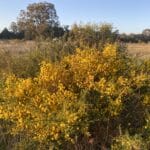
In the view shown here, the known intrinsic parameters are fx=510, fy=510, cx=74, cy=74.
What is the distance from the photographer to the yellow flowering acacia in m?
6.64

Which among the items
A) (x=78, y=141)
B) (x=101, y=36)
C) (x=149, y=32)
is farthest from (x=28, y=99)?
(x=149, y=32)

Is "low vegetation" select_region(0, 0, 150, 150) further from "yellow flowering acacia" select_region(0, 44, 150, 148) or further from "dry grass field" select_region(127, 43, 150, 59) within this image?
"dry grass field" select_region(127, 43, 150, 59)

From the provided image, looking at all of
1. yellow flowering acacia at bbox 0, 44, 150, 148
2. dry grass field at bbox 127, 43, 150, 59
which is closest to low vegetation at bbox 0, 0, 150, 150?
yellow flowering acacia at bbox 0, 44, 150, 148

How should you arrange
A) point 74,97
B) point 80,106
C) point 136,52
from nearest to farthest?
point 80,106 < point 74,97 < point 136,52

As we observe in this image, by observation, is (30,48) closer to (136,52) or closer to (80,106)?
(136,52)

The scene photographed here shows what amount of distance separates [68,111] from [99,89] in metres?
0.66

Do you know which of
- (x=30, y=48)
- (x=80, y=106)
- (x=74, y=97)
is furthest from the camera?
(x=30, y=48)

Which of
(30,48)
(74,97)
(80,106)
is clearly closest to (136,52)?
(30,48)

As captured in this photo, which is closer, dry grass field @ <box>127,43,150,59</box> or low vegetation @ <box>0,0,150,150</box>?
low vegetation @ <box>0,0,150,150</box>

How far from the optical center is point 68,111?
21.5 feet

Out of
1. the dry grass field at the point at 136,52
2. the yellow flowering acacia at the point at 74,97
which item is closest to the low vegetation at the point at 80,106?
the yellow flowering acacia at the point at 74,97

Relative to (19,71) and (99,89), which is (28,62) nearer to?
(19,71)

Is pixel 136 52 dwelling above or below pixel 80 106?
above

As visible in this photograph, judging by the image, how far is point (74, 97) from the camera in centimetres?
682
